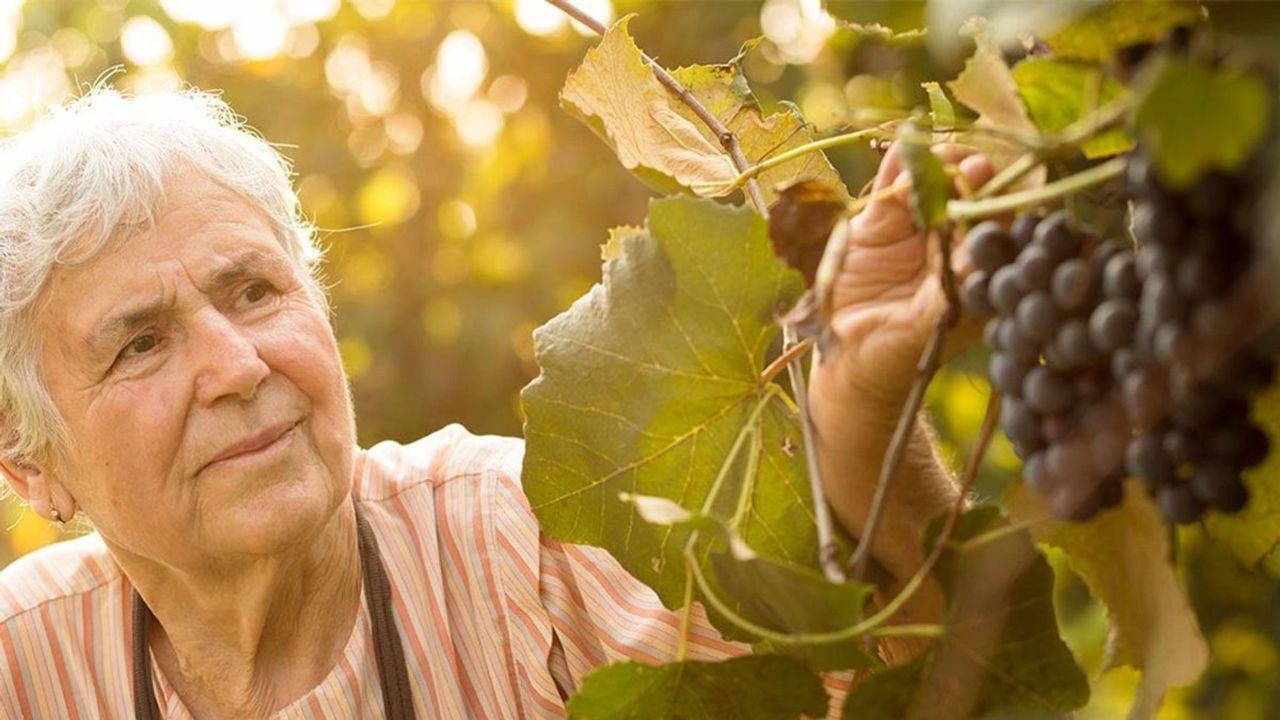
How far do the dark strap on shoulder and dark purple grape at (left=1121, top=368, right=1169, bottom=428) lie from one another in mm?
1235

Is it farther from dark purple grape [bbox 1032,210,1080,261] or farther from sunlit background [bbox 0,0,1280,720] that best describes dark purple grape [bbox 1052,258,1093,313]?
sunlit background [bbox 0,0,1280,720]

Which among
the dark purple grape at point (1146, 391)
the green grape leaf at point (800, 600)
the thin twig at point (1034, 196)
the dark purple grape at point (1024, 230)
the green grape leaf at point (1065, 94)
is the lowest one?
the green grape leaf at point (800, 600)

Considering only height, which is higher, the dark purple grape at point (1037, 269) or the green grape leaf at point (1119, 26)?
the green grape leaf at point (1119, 26)

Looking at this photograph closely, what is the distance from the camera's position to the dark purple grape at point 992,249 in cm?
69

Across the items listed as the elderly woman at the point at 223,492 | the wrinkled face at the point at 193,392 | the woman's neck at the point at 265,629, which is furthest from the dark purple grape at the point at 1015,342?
the woman's neck at the point at 265,629

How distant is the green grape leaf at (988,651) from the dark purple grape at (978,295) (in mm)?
124

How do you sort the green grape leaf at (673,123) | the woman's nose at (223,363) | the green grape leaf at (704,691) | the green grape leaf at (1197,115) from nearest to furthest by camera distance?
the green grape leaf at (1197,115) < the green grape leaf at (704,691) < the green grape leaf at (673,123) < the woman's nose at (223,363)

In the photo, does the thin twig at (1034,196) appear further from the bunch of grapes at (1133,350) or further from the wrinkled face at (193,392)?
the wrinkled face at (193,392)

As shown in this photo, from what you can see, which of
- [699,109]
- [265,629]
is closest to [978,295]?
[699,109]

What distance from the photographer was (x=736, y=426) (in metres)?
0.95

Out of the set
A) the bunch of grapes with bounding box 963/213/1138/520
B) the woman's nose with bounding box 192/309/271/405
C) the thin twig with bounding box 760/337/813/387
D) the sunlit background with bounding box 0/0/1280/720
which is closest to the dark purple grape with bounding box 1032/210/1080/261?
the bunch of grapes with bounding box 963/213/1138/520

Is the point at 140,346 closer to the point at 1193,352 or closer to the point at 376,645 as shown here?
the point at 376,645

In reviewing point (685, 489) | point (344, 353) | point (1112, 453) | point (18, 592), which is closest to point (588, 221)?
point (344, 353)

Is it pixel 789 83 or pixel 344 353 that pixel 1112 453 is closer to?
pixel 789 83
